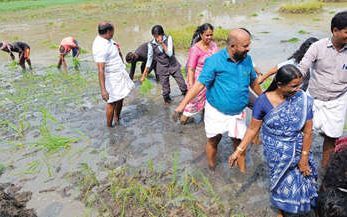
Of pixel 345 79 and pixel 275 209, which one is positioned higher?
pixel 345 79

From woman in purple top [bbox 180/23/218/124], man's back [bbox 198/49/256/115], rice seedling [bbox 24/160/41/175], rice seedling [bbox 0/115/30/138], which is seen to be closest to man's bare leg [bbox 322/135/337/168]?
man's back [bbox 198/49/256/115]

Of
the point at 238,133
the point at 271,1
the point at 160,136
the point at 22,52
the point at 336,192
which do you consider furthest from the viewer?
the point at 271,1

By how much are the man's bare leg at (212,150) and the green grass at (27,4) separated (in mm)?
23242

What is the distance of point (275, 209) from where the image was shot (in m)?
3.53

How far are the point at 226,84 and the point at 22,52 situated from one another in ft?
23.5

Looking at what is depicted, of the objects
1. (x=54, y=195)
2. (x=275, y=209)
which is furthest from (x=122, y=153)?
(x=275, y=209)

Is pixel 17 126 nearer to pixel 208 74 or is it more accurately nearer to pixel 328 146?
pixel 208 74

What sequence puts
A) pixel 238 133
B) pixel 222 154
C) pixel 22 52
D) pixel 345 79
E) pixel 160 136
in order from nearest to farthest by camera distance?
1. pixel 345 79
2. pixel 238 133
3. pixel 222 154
4. pixel 160 136
5. pixel 22 52

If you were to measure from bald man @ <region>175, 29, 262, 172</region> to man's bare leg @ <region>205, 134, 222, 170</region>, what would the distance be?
2cm

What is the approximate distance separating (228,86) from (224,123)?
1.30 feet

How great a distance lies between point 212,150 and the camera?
4.14 m

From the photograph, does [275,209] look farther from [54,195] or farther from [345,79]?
[54,195]

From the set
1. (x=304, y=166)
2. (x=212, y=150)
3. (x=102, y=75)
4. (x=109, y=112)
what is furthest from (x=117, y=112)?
(x=304, y=166)

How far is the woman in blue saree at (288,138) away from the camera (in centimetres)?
291
